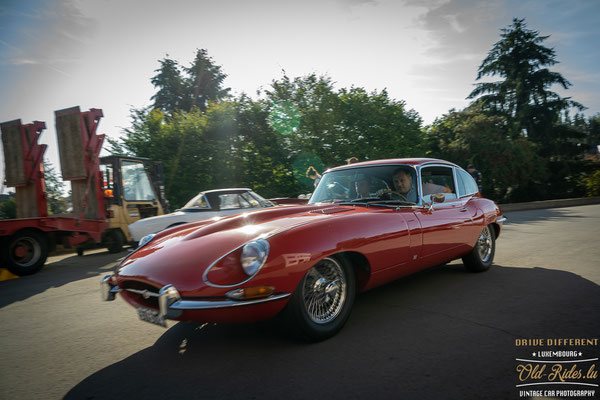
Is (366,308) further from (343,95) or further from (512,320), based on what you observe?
(343,95)

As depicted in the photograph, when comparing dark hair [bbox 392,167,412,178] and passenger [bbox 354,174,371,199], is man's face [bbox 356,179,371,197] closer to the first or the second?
passenger [bbox 354,174,371,199]

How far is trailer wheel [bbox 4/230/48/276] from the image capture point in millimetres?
6832

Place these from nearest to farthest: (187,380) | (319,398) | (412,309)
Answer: (319,398), (187,380), (412,309)

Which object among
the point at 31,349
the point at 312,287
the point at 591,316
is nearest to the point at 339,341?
the point at 312,287

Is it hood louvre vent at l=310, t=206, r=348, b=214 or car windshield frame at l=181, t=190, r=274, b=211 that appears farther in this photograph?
car windshield frame at l=181, t=190, r=274, b=211

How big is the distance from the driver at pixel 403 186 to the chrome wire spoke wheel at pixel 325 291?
4.54ft

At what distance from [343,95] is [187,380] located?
59.9 ft

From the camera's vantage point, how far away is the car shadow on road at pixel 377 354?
211cm

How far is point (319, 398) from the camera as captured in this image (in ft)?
6.59

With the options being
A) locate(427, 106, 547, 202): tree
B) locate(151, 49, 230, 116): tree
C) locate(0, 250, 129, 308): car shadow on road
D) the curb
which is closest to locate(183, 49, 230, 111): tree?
locate(151, 49, 230, 116): tree

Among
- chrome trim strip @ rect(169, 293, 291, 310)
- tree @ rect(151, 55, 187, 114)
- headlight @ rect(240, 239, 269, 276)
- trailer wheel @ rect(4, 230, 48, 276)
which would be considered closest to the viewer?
chrome trim strip @ rect(169, 293, 291, 310)

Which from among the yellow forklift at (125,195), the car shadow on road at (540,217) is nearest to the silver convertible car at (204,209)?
the yellow forklift at (125,195)

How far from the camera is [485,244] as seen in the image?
16.4 ft

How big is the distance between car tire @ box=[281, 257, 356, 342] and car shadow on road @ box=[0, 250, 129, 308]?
13.7ft
